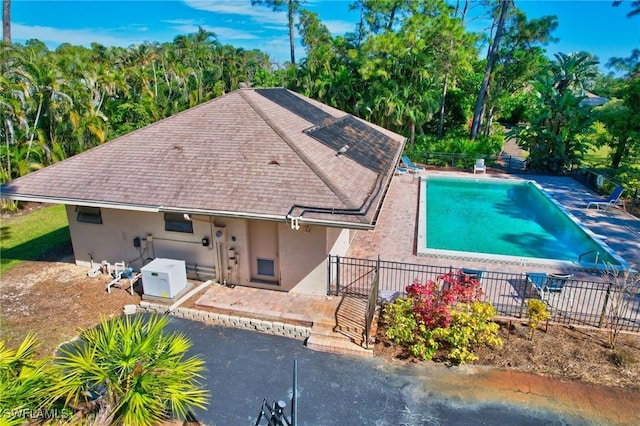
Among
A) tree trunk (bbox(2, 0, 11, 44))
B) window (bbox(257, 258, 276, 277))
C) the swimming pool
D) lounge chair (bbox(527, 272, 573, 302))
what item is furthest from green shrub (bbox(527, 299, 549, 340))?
tree trunk (bbox(2, 0, 11, 44))

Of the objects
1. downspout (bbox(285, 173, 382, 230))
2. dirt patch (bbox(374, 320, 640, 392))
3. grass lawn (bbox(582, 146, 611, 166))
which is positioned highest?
downspout (bbox(285, 173, 382, 230))

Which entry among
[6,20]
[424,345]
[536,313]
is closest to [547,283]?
[536,313]

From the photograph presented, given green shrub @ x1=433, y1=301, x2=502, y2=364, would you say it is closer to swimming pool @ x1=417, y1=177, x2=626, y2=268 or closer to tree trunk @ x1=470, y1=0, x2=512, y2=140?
swimming pool @ x1=417, y1=177, x2=626, y2=268

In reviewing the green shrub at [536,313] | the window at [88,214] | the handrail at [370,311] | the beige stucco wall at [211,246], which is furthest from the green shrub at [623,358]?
the window at [88,214]

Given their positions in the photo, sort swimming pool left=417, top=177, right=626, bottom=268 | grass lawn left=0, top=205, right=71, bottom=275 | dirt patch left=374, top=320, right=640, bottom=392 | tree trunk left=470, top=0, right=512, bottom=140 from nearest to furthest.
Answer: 1. dirt patch left=374, top=320, right=640, bottom=392
2. grass lawn left=0, top=205, right=71, bottom=275
3. swimming pool left=417, top=177, right=626, bottom=268
4. tree trunk left=470, top=0, right=512, bottom=140

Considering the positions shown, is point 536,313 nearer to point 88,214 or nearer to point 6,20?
point 88,214
